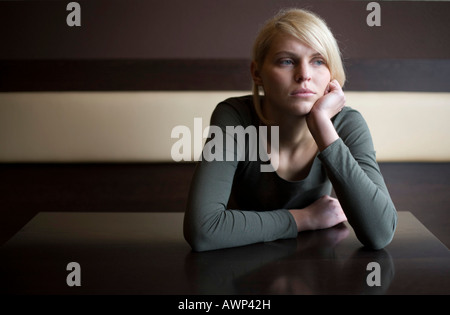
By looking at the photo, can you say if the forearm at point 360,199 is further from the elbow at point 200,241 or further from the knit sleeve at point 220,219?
the elbow at point 200,241

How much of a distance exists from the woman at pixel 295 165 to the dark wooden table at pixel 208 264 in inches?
1.4

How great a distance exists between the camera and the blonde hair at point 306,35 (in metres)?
1.03

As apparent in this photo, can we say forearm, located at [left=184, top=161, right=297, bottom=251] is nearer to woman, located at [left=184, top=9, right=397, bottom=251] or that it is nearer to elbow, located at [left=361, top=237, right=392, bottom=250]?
woman, located at [left=184, top=9, right=397, bottom=251]

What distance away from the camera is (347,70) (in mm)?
1525

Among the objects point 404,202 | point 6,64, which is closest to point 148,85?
point 6,64

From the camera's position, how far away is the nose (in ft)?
3.33

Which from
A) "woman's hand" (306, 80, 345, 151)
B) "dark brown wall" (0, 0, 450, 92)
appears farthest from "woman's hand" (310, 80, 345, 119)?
"dark brown wall" (0, 0, 450, 92)

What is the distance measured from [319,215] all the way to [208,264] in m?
0.28

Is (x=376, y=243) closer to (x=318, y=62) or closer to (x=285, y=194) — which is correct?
(x=285, y=194)

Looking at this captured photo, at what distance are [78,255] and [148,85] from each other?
716mm

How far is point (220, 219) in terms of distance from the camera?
3.19ft

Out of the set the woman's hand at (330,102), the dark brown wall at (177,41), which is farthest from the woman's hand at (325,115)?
the dark brown wall at (177,41)

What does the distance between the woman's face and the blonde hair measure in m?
0.01

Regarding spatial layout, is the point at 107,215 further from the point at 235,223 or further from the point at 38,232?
the point at 235,223
